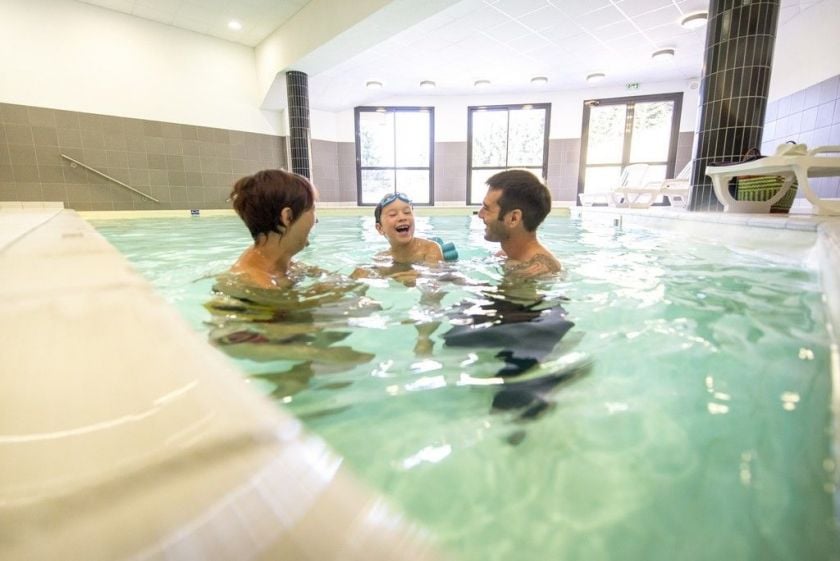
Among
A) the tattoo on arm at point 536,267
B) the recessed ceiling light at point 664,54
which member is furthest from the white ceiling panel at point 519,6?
the tattoo on arm at point 536,267

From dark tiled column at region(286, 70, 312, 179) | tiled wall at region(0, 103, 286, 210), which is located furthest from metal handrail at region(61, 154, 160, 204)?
dark tiled column at region(286, 70, 312, 179)

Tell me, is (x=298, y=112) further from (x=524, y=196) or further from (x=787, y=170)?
(x=787, y=170)

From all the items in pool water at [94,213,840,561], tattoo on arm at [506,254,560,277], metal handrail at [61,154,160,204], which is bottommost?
pool water at [94,213,840,561]

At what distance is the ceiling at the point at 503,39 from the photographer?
23.0 feet

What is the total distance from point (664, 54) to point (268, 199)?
985 centimetres

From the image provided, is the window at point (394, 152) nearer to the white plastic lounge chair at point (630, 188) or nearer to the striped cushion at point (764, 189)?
the white plastic lounge chair at point (630, 188)

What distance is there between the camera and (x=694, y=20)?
7.02m

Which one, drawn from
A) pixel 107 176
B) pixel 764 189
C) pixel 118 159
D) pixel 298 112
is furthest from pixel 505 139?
pixel 107 176

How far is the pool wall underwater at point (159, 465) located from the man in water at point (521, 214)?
190cm

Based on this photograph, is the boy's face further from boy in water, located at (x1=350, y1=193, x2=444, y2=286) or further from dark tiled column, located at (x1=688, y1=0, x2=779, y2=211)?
dark tiled column, located at (x1=688, y1=0, x2=779, y2=211)

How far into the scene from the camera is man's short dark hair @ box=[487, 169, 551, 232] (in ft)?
8.16

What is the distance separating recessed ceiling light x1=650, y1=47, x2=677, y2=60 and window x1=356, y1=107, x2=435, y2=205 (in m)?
5.95

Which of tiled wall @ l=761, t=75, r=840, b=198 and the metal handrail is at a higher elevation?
tiled wall @ l=761, t=75, r=840, b=198

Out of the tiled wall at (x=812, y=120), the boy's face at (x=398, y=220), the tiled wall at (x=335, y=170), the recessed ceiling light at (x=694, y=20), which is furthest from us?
the tiled wall at (x=335, y=170)
